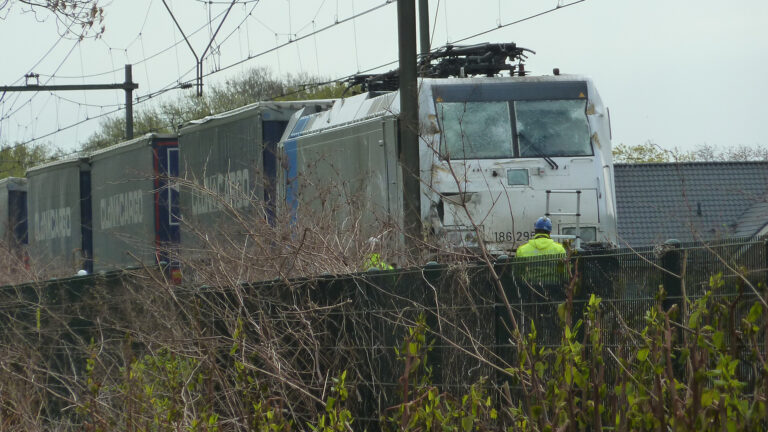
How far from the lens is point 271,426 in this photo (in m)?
5.43

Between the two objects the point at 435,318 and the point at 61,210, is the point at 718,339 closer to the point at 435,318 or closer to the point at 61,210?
the point at 435,318

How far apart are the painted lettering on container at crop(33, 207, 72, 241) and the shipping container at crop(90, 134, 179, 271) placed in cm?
142

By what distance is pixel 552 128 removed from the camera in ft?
50.0

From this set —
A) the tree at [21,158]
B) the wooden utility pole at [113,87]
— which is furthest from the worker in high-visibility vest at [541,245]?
the tree at [21,158]

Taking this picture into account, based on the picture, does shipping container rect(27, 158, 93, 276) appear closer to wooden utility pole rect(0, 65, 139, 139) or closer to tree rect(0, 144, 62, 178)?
wooden utility pole rect(0, 65, 139, 139)

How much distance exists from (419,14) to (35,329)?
44.3ft

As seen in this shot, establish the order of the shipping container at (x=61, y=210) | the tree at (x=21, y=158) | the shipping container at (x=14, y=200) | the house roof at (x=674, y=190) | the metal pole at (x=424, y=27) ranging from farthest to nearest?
the tree at (x=21, y=158), the shipping container at (x=14, y=200), the house roof at (x=674, y=190), the shipping container at (x=61, y=210), the metal pole at (x=424, y=27)

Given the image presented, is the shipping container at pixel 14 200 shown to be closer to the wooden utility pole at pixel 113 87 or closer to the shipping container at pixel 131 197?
the wooden utility pole at pixel 113 87

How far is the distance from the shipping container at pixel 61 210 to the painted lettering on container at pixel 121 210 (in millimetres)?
553

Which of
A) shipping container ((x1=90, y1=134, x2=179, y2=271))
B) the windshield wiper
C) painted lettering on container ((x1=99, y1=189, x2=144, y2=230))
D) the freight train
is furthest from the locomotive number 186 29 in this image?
Answer: painted lettering on container ((x1=99, y1=189, x2=144, y2=230))

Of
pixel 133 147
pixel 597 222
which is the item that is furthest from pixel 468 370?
pixel 133 147

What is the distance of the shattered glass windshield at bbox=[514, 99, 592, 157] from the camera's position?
1509 centimetres

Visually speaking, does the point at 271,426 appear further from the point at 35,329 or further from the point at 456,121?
the point at 456,121

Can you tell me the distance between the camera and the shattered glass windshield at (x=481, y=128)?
14.9 m
